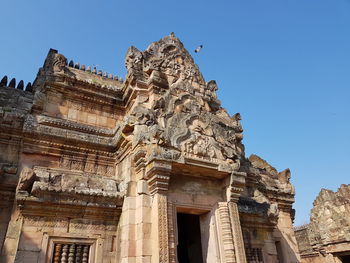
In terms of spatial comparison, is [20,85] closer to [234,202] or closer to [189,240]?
[189,240]

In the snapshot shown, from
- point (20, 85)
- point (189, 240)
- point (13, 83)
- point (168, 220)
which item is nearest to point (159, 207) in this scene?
point (168, 220)

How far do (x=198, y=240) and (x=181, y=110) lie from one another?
409 centimetres

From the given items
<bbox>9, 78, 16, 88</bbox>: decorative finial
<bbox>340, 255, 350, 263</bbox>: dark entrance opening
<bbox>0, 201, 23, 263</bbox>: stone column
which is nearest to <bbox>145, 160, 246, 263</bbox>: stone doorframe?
<bbox>0, 201, 23, 263</bbox>: stone column

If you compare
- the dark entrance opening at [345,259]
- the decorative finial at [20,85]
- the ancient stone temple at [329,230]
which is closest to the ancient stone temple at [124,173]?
the decorative finial at [20,85]

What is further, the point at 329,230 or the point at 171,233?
the point at 329,230

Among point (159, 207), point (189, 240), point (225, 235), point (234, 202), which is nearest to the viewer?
point (159, 207)

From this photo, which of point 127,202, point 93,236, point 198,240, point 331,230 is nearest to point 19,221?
point 93,236

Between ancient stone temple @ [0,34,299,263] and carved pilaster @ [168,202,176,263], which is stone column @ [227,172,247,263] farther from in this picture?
carved pilaster @ [168,202,176,263]

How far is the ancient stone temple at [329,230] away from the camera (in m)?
16.7

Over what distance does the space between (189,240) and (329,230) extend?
40.8 ft

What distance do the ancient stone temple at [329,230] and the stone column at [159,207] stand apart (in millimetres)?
14728

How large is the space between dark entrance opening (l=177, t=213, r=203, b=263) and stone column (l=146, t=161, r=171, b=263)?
2.87 metres

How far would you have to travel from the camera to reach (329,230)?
683 inches

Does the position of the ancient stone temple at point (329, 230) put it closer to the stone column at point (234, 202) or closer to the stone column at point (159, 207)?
the stone column at point (234, 202)
